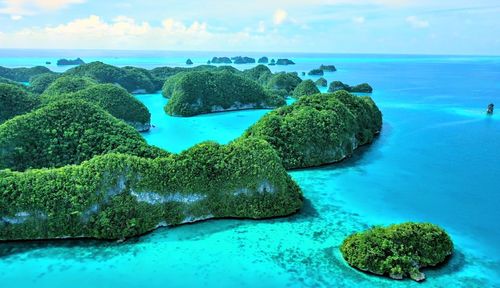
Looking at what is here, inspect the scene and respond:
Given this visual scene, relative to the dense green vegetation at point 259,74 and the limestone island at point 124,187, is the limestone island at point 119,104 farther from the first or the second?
the dense green vegetation at point 259,74

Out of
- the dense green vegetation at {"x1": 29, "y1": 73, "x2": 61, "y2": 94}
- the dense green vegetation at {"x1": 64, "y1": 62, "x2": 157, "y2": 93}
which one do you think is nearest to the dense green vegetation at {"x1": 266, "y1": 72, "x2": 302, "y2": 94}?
the dense green vegetation at {"x1": 64, "y1": 62, "x2": 157, "y2": 93}

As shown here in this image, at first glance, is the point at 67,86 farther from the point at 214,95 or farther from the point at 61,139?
the point at 61,139

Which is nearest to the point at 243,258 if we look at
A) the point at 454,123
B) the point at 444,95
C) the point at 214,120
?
the point at 214,120

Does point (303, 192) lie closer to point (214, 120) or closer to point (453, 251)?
point (453, 251)

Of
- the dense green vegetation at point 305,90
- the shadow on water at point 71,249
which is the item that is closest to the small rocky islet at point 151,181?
the shadow on water at point 71,249

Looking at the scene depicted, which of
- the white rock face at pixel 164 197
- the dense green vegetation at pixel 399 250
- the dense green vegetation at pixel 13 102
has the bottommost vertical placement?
the dense green vegetation at pixel 399 250

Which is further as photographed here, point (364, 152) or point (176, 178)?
point (364, 152)

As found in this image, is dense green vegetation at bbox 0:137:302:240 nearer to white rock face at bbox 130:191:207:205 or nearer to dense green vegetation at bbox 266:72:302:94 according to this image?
white rock face at bbox 130:191:207:205
